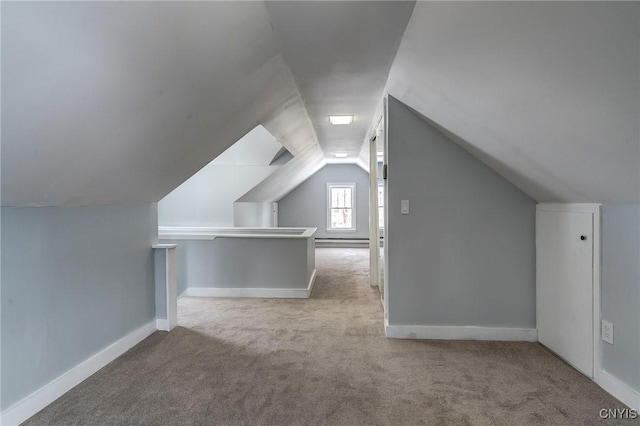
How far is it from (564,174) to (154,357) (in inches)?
119

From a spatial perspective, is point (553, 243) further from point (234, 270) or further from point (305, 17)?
point (234, 270)

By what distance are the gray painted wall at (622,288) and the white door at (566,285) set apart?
0.11 m

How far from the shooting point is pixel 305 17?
80.3 inches

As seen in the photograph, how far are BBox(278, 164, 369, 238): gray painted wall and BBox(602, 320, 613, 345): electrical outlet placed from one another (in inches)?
299

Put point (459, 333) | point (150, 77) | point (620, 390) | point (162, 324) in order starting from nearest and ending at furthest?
point (150, 77) < point (620, 390) < point (459, 333) < point (162, 324)

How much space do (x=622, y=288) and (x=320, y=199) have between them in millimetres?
7958

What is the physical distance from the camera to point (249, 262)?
436cm

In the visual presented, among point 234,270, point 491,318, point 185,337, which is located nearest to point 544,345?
point 491,318

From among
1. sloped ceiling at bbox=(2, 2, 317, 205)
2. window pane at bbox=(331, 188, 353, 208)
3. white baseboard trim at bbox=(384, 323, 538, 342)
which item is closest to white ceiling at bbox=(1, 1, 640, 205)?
sloped ceiling at bbox=(2, 2, 317, 205)

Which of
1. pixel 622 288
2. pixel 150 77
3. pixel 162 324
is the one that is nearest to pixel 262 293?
pixel 162 324

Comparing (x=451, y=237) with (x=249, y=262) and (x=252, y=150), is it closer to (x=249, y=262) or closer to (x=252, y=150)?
(x=249, y=262)

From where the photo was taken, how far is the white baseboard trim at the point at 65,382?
1850 mm

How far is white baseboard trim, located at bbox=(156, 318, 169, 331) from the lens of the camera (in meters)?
3.23

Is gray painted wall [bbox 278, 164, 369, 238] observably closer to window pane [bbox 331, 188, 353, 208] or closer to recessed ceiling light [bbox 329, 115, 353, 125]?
window pane [bbox 331, 188, 353, 208]
